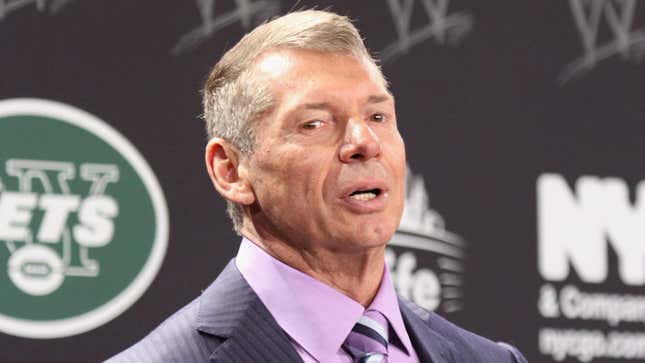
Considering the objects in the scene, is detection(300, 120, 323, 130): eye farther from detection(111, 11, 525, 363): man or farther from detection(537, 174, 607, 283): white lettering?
detection(537, 174, 607, 283): white lettering

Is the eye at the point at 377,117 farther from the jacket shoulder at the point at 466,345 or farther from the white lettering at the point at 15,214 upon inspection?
the white lettering at the point at 15,214

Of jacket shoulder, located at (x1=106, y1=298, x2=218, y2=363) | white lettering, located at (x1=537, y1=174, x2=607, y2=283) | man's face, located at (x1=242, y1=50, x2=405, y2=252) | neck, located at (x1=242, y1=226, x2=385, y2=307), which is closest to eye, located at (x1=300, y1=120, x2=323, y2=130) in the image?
man's face, located at (x1=242, y1=50, x2=405, y2=252)

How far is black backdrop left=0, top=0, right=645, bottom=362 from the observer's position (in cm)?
218

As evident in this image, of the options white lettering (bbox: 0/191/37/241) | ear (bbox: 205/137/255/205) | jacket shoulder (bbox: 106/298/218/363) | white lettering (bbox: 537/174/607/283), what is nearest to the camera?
jacket shoulder (bbox: 106/298/218/363)

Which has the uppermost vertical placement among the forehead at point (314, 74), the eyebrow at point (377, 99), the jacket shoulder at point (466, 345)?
the forehead at point (314, 74)

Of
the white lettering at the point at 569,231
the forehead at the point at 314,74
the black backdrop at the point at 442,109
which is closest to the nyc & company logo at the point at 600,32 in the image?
the black backdrop at the point at 442,109

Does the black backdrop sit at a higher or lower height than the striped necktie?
higher

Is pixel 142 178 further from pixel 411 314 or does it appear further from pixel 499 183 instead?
pixel 411 314

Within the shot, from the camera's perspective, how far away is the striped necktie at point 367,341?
1.29 metres

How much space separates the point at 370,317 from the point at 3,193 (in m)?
1.03

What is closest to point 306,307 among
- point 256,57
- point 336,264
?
point 336,264

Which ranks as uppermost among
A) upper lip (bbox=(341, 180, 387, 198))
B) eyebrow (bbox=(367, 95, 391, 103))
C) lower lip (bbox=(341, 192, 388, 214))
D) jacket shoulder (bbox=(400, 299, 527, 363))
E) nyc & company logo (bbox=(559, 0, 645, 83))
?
nyc & company logo (bbox=(559, 0, 645, 83))

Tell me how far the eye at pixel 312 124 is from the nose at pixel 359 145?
0.03 m

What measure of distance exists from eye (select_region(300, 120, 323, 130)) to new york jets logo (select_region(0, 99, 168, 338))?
969 millimetres
